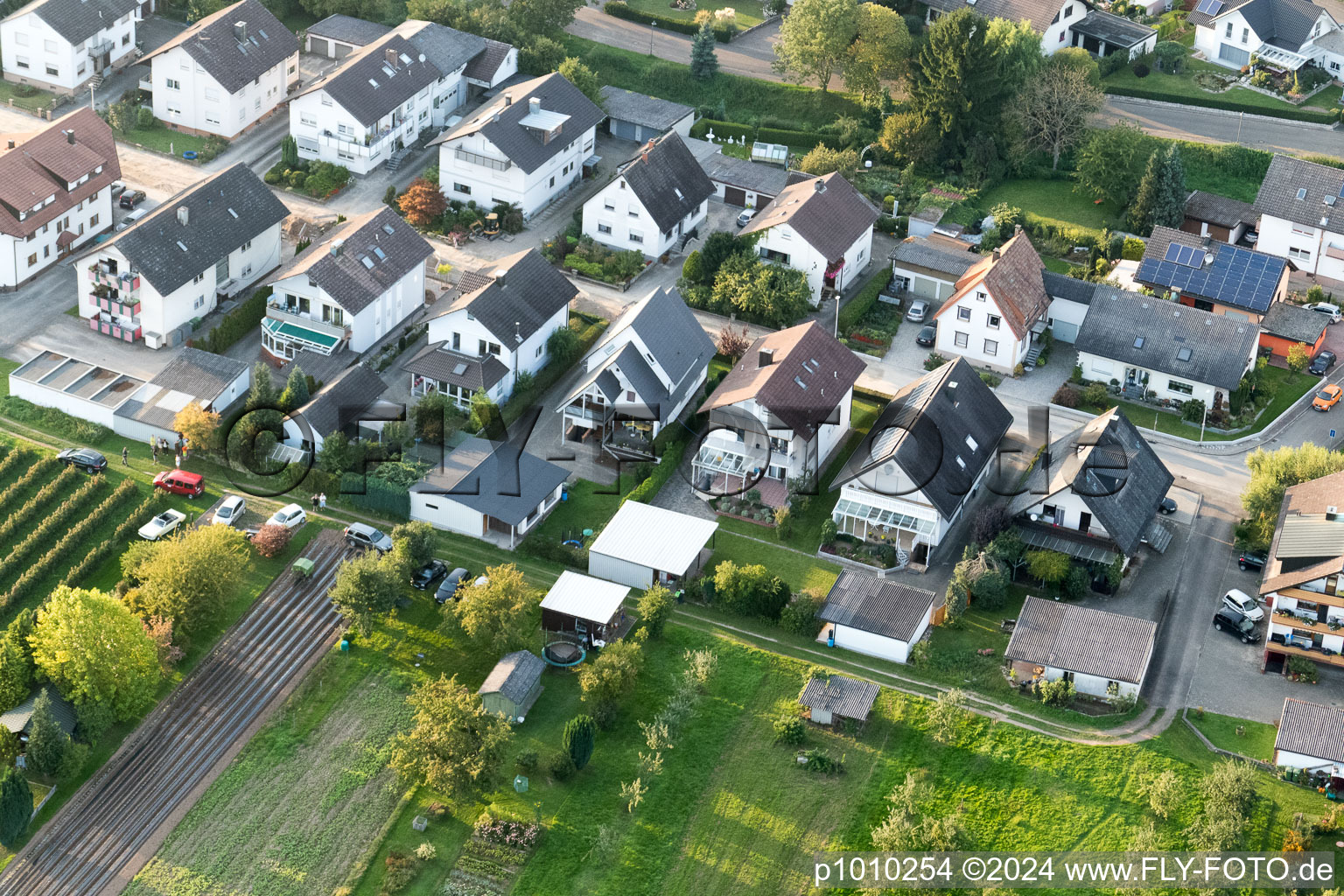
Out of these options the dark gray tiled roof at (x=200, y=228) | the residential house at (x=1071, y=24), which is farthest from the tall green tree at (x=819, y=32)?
the dark gray tiled roof at (x=200, y=228)

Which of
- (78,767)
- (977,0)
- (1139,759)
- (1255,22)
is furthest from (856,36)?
(78,767)

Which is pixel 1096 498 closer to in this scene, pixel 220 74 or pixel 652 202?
pixel 652 202

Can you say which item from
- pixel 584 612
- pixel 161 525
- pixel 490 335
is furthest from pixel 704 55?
pixel 161 525

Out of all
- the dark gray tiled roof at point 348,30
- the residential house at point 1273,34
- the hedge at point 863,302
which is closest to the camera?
the hedge at point 863,302

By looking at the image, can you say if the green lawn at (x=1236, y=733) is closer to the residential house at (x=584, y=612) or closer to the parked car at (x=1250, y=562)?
the parked car at (x=1250, y=562)

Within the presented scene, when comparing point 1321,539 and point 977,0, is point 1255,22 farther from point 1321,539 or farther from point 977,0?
point 1321,539

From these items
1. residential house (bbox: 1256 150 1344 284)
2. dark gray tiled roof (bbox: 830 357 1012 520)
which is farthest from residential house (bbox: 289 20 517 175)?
A: residential house (bbox: 1256 150 1344 284)

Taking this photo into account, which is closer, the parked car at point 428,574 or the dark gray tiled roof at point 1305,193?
the parked car at point 428,574
